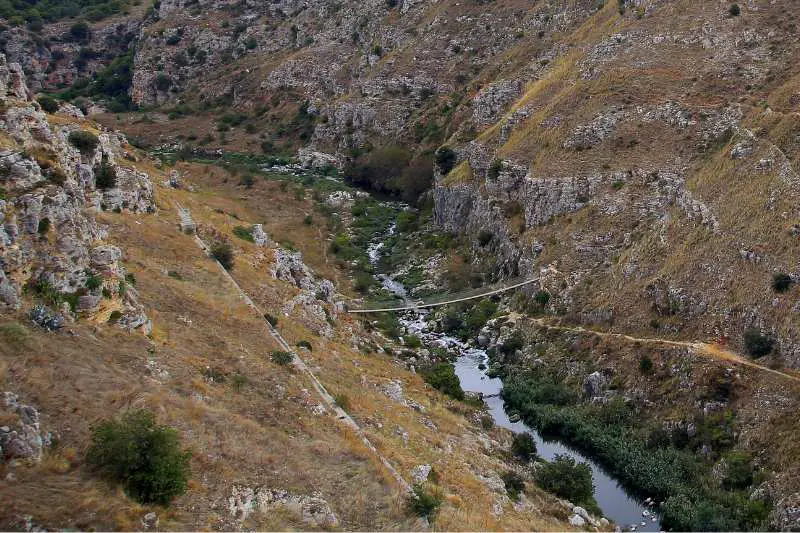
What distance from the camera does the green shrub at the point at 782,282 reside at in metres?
41.9

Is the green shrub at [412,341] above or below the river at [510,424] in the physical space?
above

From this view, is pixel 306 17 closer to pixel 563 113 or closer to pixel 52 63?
pixel 52 63

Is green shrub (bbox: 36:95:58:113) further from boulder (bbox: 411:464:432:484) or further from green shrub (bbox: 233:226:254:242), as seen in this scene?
boulder (bbox: 411:464:432:484)

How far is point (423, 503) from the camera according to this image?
26.9 m

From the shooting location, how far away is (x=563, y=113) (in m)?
69.6

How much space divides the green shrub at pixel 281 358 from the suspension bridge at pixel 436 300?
24514 mm

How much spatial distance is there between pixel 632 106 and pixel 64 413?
57028 millimetres

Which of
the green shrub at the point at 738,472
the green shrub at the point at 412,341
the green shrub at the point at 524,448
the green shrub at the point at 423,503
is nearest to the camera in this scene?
the green shrub at the point at 423,503

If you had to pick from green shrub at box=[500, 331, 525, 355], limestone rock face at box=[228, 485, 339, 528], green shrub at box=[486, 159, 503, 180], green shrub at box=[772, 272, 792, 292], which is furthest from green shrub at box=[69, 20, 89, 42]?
limestone rock face at box=[228, 485, 339, 528]

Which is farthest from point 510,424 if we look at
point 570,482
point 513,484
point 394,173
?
point 394,173

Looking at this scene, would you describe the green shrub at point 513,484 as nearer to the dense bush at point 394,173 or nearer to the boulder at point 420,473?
the boulder at point 420,473

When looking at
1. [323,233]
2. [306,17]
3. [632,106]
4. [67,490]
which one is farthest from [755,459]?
[306,17]

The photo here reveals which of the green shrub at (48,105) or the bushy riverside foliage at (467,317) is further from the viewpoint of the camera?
the bushy riverside foliage at (467,317)

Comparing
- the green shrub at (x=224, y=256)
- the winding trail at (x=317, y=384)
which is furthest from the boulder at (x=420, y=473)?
the green shrub at (x=224, y=256)
